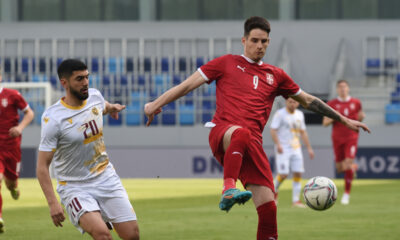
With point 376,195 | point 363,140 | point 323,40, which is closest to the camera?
point 376,195

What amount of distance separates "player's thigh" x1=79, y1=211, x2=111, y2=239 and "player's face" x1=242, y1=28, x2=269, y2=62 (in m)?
1.90

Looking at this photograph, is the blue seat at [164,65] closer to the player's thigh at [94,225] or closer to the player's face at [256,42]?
the player's face at [256,42]

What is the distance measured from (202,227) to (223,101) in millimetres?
4357

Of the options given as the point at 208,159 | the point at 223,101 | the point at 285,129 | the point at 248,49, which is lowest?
the point at 208,159

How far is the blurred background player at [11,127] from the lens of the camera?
456 inches

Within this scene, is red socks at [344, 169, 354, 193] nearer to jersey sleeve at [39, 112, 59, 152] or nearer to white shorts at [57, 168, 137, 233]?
white shorts at [57, 168, 137, 233]

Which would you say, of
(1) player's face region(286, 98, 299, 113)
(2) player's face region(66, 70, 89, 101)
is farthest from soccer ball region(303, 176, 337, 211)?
(1) player's face region(286, 98, 299, 113)

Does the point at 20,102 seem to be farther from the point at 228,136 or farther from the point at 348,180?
the point at 348,180

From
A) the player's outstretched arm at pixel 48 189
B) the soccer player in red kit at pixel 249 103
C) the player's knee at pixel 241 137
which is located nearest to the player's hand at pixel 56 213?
the player's outstretched arm at pixel 48 189

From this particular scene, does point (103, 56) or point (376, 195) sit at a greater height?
point (103, 56)

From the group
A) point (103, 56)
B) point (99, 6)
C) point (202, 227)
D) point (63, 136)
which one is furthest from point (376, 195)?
point (99, 6)

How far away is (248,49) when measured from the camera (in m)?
6.80

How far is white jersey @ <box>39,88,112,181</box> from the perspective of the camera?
6.73 m

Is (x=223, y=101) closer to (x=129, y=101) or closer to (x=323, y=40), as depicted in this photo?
(x=129, y=101)
